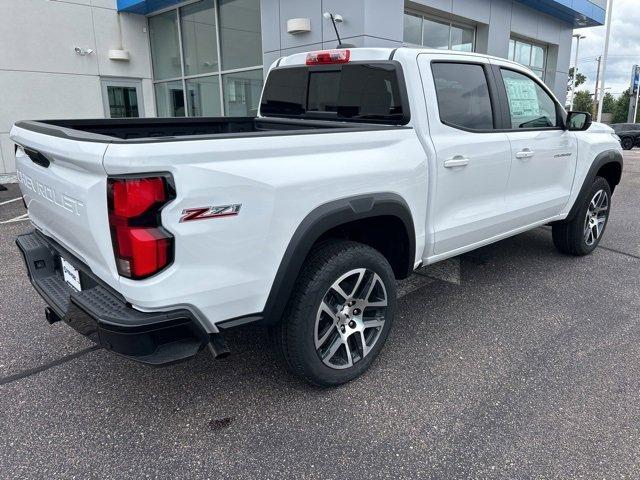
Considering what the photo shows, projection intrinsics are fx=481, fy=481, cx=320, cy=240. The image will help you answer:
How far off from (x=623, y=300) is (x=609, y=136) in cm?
184

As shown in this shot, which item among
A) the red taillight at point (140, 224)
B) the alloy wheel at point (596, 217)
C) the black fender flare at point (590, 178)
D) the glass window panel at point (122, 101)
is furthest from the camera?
the glass window panel at point (122, 101)

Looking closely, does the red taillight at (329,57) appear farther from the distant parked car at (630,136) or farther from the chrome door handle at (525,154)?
the distant parked car at (630,136)

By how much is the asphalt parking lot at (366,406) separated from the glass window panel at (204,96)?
8.63 metres

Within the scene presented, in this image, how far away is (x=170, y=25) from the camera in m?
12.2

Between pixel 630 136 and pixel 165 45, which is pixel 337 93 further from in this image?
pixel 630 136

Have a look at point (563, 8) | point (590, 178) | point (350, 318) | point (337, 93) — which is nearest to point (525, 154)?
point (590, 178)

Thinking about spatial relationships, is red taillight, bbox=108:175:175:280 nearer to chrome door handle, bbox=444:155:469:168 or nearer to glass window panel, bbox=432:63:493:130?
chrome door handle, bbox=444:155:469:168

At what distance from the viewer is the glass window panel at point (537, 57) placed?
1461 cm

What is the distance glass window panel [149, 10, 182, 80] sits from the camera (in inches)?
478

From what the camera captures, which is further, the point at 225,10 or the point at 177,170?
the point at 225,10

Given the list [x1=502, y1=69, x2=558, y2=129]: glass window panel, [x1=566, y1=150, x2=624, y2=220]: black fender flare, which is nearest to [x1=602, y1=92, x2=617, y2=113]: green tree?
[x1=566, y1=150, x2=624, y2=220]: black fender flare

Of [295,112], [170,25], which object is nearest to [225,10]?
[170,25]

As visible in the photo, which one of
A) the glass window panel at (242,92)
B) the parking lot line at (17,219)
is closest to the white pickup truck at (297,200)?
the parking lot line at (17,219)

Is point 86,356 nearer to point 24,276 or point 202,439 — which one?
point 202,439
